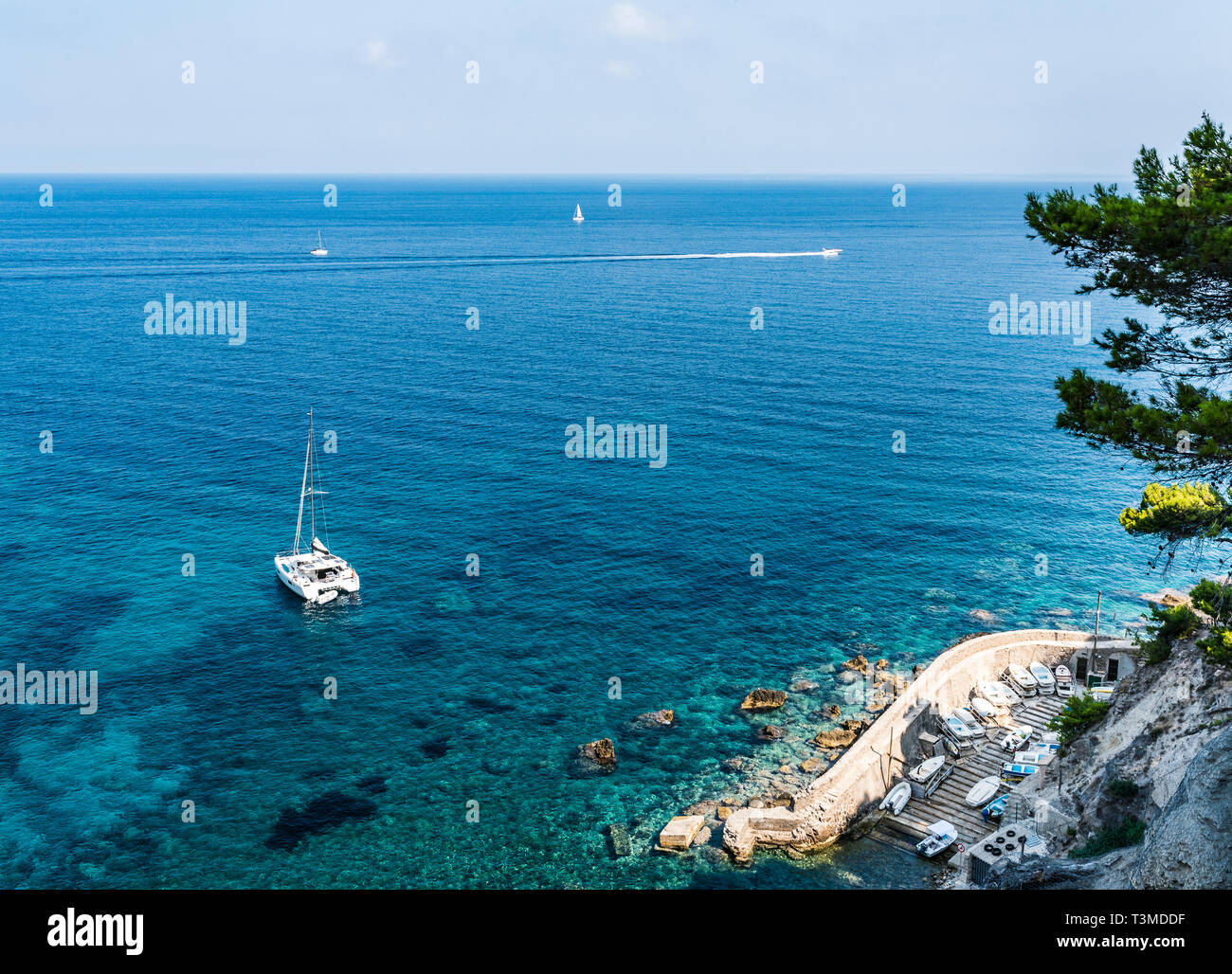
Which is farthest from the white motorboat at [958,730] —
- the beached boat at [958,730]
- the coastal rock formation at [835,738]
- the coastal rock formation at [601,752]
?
the coastal rock formation at [601,752]

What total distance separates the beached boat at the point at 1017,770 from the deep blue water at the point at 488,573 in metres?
9.40

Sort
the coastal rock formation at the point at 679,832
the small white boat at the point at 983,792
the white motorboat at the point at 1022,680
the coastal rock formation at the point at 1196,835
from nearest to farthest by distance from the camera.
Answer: the coastal rock formation at the point at 1196,835 → the coastal rock formation at the point at 679,832 → the small white boat at the point at 983,792 → the white motorboat at the point at 1022,680

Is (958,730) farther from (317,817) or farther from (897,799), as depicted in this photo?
(317,817)

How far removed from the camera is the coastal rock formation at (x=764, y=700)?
55.0 m

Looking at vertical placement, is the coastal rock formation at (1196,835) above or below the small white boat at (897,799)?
above

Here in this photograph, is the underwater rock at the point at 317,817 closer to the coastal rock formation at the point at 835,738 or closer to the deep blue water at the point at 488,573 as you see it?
the deep blue water at the point at 488,573

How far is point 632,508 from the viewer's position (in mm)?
81250

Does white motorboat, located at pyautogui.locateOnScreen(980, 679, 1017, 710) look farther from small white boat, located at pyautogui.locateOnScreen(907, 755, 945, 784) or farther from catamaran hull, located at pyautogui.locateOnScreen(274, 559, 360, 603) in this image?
catamaran hull, located at pyautogui.locateOnScreen(274, 559, 360, 603)

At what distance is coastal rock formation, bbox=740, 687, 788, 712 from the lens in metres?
55.0
